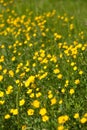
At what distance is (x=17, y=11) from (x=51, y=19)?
50.3 inches

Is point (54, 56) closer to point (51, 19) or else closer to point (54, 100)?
point (54, 100)

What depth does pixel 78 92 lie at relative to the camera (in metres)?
4.88

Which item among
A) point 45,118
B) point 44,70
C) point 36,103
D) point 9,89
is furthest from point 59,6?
point 45,118

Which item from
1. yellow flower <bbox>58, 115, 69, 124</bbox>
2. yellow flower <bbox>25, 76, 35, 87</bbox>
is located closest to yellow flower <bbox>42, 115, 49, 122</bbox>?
yellow flower <bbox>58, 115, 69, 124</bbox>

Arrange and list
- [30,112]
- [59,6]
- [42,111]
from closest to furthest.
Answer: [42,111] → [30,112] → [59,6]

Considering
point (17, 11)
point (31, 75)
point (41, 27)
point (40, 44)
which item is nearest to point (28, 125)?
point (31, 75)

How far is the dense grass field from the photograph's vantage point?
14.8ft

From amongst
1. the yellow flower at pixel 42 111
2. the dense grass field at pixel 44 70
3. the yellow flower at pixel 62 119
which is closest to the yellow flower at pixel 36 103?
the dense grass field at pixel 44 70

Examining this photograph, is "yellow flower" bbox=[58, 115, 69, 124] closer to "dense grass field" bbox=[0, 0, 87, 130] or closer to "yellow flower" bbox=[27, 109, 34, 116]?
"dense grass field" bbox=[0, 0, 87, 130]

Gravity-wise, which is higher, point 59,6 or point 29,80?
point 59,6

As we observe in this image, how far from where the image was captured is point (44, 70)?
561cm

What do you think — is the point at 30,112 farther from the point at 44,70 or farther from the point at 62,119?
the point at 44,70

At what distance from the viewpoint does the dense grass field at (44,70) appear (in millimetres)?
4512

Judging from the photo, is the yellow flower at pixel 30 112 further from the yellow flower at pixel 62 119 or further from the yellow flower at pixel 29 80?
the yellow flower at pixel 29 80
